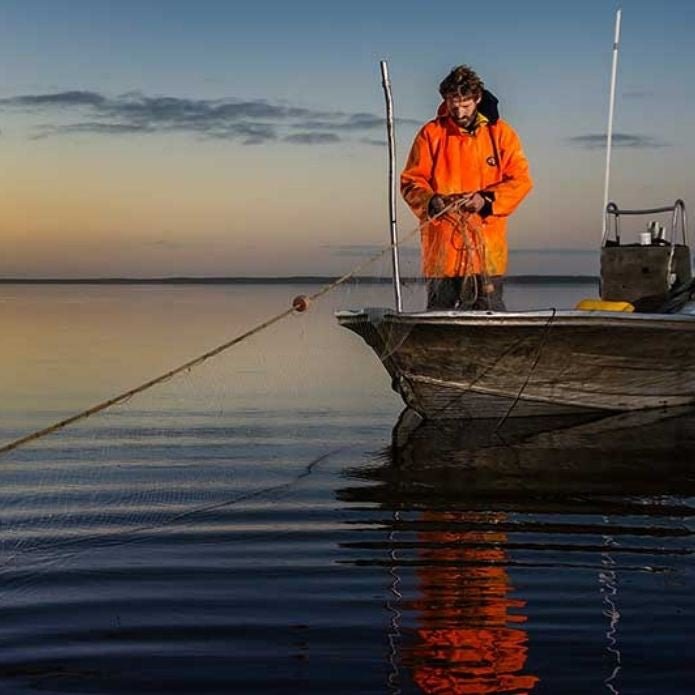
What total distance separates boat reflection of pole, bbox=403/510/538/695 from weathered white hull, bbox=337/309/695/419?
3.86 m

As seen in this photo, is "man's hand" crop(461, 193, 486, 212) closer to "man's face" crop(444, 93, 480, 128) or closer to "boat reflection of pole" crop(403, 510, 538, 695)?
"man's face" crop(444, 93, 480, 128)

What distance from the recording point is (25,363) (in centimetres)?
2200

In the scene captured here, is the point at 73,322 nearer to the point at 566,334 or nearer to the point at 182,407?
the point at 182,407

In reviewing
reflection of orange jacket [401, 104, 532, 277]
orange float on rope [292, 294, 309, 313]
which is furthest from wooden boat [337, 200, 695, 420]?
orange float on rope [292, 294, 309, 313]

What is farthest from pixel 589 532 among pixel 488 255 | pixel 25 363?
pixel 25 363

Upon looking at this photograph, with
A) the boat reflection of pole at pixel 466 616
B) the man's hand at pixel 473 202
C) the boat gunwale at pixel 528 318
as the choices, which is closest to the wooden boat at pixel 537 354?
the boat gunwale at pixel 528 318

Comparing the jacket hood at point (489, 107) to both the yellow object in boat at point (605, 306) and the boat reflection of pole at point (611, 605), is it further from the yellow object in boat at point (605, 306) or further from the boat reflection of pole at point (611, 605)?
the boat reflection of pole at point (611, 605)

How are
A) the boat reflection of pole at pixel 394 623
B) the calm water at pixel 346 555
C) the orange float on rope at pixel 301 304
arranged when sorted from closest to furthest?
the boat reflection of pole at pixel 394 623
the calm water at pixel 346 555
the orange float on rope at pixel 301 304

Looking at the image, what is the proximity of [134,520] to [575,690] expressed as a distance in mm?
3971

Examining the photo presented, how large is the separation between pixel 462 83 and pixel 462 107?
0.71ft

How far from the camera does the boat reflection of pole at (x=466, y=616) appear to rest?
4738 millimetres

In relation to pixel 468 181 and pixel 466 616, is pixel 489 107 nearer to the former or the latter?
pixel 468 181

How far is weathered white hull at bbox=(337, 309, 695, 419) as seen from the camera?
11.4 m

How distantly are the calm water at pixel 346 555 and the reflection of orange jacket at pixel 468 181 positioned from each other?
984 mm
